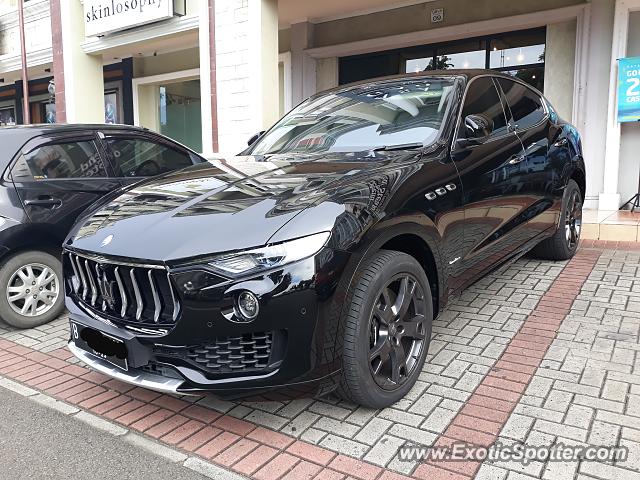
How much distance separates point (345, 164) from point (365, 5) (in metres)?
7.49

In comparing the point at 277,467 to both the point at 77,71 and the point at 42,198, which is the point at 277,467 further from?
the point at 77,71

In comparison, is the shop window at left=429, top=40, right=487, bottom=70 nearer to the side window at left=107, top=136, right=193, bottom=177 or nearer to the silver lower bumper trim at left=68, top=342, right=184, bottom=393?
the side window at left=107, top=136, right=193, bottom=177

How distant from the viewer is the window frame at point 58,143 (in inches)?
173

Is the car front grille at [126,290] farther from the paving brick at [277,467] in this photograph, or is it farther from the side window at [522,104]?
the side window at [522,104]

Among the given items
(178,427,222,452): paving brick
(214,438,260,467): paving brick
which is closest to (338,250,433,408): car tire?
(214,438,260,467): paving brick

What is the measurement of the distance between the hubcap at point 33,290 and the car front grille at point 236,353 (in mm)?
2525

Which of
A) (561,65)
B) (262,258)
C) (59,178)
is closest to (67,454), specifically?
(262,258)

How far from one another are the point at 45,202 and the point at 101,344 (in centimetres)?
219

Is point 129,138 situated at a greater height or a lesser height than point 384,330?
greater

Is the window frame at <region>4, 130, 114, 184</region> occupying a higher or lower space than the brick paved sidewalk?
higher

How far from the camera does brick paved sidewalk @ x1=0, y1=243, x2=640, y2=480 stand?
2512 millimetres

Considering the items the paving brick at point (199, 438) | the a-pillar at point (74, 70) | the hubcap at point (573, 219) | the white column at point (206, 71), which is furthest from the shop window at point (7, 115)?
the paving brick at point (199, 438)

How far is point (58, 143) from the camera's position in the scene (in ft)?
15.4

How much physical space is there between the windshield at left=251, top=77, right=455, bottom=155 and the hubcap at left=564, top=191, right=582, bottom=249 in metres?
2.44
